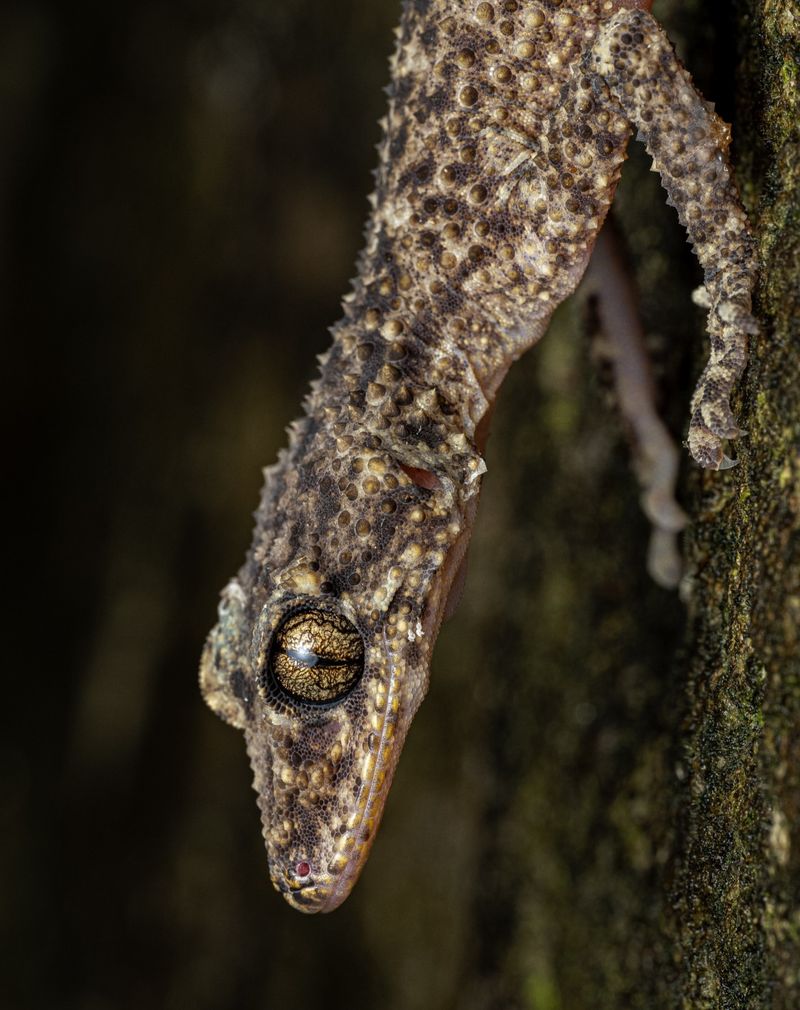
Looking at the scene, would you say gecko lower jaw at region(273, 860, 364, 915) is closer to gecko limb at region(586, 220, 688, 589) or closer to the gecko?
the gecko

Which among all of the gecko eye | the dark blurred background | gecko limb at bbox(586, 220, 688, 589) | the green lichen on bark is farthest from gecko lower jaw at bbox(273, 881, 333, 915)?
the dark blurred background

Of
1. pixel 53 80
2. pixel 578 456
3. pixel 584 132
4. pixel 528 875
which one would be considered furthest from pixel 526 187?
pixel 53 80

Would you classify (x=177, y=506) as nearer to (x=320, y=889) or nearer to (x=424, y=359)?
(x=424, y=359)

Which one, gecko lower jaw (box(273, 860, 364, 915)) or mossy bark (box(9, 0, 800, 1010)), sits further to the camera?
mossy bark (box(9, 0, 800, 1010))

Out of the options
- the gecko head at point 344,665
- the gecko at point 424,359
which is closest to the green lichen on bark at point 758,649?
the gecko at point 424,359

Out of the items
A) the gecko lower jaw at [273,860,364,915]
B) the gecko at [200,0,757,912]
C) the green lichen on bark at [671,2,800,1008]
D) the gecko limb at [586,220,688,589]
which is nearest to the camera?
the green lichen on bark at [671,2,800,1008]

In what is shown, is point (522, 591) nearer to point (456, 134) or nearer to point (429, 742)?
point (429, 742)

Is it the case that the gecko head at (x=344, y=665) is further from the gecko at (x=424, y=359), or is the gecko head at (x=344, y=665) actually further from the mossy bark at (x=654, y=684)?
the mossy bark at (x=654, y=684)
